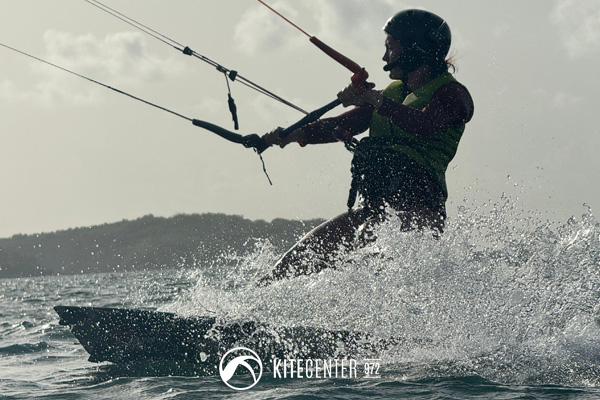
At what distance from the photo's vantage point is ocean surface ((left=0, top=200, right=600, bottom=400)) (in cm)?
458

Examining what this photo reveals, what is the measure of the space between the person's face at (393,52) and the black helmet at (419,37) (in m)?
0.03

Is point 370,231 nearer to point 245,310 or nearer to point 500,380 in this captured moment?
point 245,310

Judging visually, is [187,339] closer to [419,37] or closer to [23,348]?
[419,37]

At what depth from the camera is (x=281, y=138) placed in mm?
6383

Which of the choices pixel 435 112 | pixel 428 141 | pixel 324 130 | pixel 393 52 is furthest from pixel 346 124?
pixel 435 112

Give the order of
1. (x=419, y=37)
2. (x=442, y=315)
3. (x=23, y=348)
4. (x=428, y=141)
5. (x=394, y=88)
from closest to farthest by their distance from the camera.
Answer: (x=442, y=315) → (x=428, y=141) → (x=419, y=37) → (x=394, y=88) → (x=23, y=348)

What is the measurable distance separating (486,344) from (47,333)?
5.98 m

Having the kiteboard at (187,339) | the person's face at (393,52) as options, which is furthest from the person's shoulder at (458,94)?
the kiteboard at (187,339)

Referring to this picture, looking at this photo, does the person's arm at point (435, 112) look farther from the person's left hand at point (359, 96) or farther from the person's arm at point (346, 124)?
the person's arm at point (346, 124)

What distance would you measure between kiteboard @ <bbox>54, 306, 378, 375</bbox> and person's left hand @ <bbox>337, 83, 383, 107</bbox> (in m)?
1.56

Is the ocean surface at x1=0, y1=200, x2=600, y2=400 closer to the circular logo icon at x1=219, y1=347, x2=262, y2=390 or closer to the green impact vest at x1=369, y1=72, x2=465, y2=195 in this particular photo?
the circular logo icon at x1=219, y1=347, x2=262, y2=390

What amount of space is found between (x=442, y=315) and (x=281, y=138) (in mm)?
1992

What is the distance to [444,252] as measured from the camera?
17.9 feet

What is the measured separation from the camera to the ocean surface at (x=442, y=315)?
4578 millimetres
